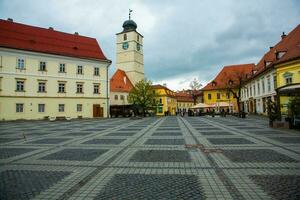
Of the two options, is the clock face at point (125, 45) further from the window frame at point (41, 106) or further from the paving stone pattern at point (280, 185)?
the paving stone pattern at point (280, 185)

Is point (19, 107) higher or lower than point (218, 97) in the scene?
lower

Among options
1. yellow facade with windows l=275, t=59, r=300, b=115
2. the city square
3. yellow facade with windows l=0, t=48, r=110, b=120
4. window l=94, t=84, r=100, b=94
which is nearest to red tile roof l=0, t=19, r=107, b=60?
yellow facade with windows l=0, t=48, r=110, b=120

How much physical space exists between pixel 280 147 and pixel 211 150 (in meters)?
2.82

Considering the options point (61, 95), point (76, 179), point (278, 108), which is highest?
point (61, 95)

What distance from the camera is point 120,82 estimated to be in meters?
67.4

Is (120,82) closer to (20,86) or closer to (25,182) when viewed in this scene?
(20,86)

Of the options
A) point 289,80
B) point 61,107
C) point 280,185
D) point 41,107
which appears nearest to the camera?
point 280,185

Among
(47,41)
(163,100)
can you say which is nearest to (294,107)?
(47,41)

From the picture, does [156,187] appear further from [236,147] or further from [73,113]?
[73,113]

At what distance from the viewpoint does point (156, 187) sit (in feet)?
15.8

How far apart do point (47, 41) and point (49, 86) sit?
8.02 metres

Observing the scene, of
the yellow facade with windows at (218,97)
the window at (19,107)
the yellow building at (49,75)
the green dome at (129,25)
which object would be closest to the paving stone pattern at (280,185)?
the yellow building at (49,75)

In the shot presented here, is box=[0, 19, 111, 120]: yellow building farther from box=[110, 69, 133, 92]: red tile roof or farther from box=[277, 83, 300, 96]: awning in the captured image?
box=[277, 83, 300, 96]: awning

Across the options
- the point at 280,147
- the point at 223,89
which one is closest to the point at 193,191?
the point at 280,147
